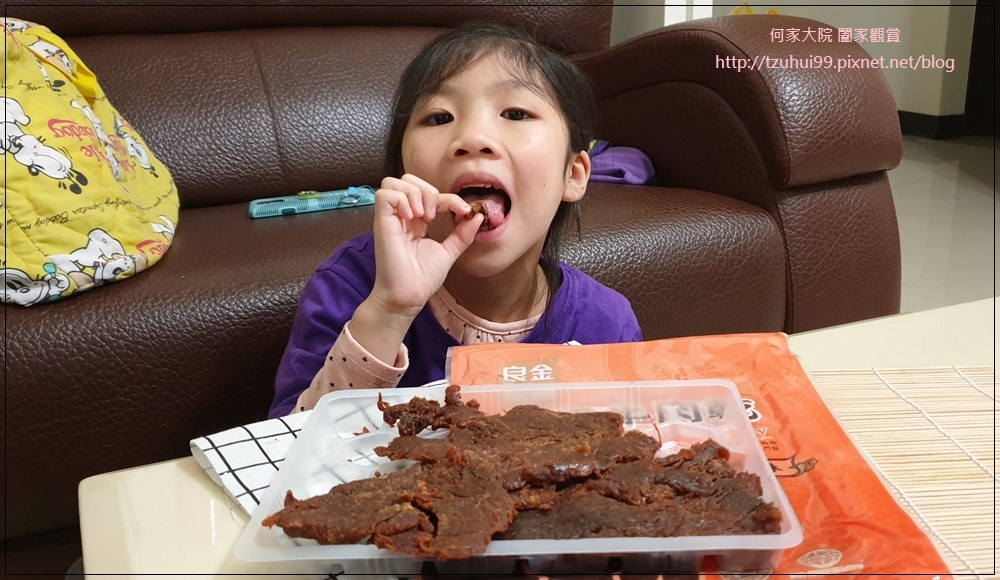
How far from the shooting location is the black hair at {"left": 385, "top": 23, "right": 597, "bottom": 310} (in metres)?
0.85

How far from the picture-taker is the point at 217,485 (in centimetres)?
54

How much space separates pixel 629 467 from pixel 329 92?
117 cm

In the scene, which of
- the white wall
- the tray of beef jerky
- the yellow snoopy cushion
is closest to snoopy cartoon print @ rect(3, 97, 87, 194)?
the yellow snoopy cushion

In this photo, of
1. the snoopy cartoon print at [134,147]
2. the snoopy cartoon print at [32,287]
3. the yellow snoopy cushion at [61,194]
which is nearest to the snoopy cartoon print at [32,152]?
the yellow snoopy cushion at [61,194]

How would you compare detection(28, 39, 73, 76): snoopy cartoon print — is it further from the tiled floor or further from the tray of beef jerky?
the tiled floor

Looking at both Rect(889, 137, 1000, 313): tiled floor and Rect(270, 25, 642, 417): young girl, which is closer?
Rect(270, 25, 642, 417): young girl

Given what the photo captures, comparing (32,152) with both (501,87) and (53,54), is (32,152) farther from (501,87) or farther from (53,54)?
(501,87)

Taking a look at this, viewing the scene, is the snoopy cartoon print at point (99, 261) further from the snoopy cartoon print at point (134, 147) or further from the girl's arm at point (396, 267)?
the girl's arm at point (396, 267)

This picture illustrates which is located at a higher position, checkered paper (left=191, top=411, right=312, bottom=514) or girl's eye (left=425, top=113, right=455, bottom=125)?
girl's eye (left=425, top=113, right=455, bottom=125)

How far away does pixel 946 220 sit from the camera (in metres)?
2.56

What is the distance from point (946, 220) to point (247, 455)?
8.70 feet

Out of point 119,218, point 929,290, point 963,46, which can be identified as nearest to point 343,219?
point 119,218

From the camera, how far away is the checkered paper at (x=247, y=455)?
518mm

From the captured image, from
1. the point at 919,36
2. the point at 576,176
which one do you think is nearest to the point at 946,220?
the point at 919,36
